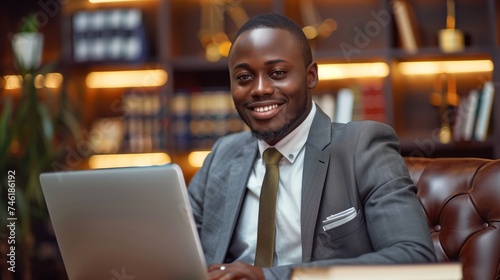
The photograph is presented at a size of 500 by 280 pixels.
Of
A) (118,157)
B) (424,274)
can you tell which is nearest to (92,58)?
(118,157)

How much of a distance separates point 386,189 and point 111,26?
2808 mm

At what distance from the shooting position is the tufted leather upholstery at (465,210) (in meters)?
1.76

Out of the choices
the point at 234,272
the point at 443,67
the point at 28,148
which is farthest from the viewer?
the point at 443,67

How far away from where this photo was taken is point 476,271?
175 cm

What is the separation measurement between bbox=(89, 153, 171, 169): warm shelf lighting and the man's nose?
7.73ft

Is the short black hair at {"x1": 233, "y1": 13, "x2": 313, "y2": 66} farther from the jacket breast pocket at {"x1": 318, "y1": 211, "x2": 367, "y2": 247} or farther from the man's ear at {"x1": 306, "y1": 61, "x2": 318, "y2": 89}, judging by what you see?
the jacket breast pocket at {"x1": 318, "y1": 211, "x2": 367, "y2": 247}

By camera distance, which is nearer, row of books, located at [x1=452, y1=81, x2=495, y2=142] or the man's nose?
the man's nose

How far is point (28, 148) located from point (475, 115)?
7.46 ft

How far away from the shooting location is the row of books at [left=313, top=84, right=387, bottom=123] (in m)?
3.81

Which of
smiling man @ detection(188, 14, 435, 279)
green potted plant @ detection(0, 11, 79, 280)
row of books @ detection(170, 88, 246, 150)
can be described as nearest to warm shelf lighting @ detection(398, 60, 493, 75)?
row of books @ detection(170, 88, 246, 150)

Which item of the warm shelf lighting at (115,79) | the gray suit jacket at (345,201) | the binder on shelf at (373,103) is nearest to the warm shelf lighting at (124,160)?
the warm shelf lighting at (115,79)

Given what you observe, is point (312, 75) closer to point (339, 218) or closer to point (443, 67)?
point (339, 218)

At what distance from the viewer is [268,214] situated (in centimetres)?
179

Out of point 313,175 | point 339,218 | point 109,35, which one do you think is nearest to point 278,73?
point 313,175
